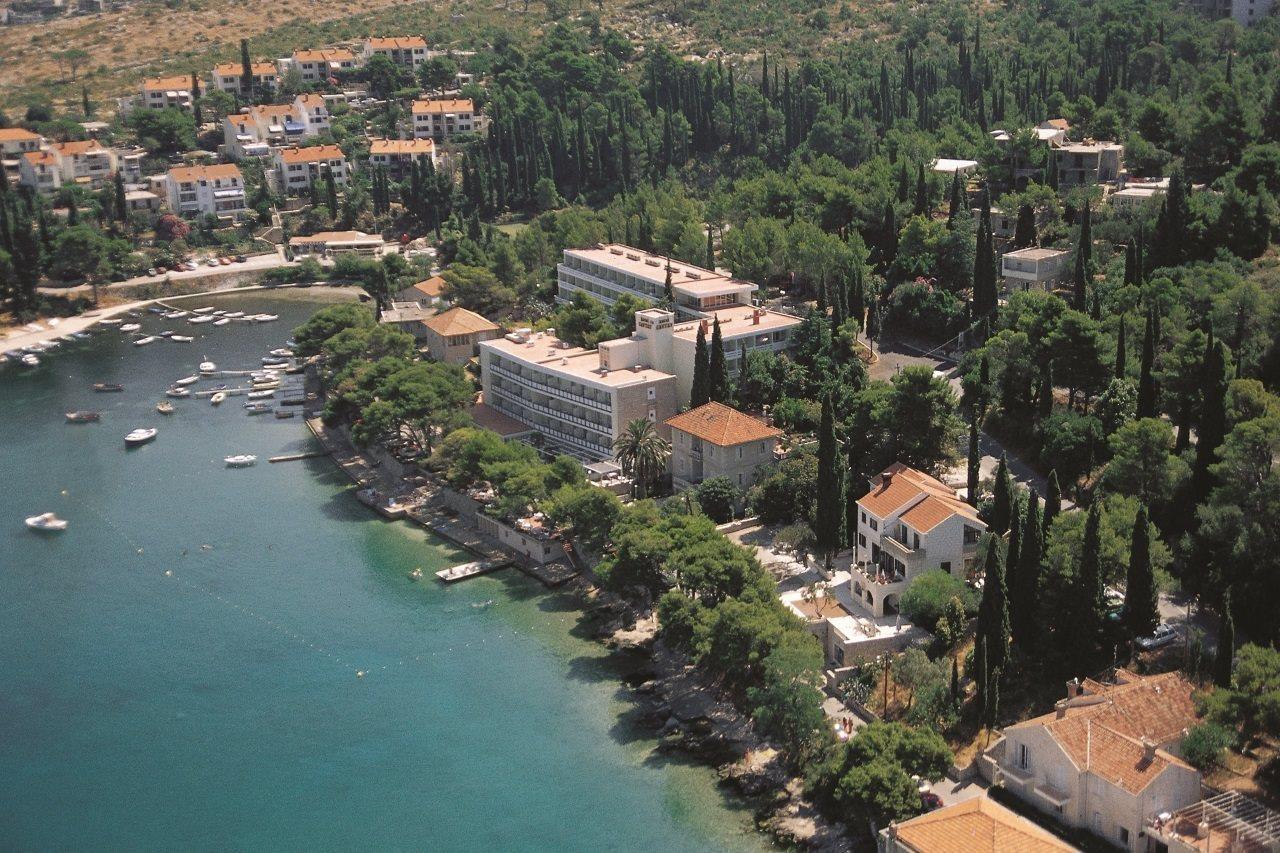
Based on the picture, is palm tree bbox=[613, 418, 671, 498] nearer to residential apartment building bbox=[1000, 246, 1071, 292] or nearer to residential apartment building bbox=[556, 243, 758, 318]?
residential apartment building bbox=[556, 243, 758, 318]

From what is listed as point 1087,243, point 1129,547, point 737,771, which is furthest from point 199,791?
point 1087,243

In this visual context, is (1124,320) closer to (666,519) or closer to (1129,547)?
(1129,547)

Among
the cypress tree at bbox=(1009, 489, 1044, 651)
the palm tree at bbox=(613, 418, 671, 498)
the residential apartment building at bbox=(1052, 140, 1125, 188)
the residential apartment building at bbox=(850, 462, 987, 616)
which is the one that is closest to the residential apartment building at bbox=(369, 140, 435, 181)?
the residential apartment building at bbox=(1052, 140, 1125, 188)

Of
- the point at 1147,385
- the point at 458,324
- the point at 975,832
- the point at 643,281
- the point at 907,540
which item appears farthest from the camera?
the point at 458,324

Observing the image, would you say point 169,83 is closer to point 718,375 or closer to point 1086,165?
point 1086,165

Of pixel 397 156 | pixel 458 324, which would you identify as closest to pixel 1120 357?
pixel 458 324

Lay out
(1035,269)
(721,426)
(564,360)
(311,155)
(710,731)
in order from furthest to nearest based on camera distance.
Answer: (311,155) → (1035,269) → (564,360) → (721,426) → (710,731)
